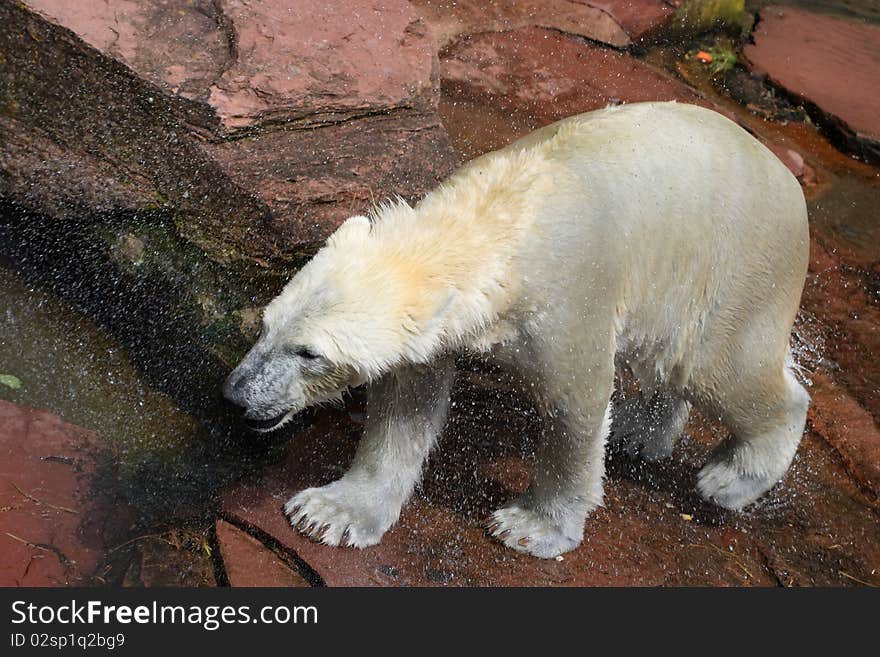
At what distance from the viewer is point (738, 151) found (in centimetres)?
342

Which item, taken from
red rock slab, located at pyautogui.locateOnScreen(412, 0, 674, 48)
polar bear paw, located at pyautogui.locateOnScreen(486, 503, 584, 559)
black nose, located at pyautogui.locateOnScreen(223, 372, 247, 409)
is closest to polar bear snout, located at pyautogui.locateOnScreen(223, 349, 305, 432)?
black nose, located at pyautogui.locateOnScreen(223, 372, 247, 409)

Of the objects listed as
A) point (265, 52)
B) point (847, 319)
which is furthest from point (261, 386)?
point (847, 319)

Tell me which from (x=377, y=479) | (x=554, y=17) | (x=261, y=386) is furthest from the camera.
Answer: (x=554, y=17)

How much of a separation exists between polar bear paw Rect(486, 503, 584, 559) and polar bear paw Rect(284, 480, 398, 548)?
1.29 ft

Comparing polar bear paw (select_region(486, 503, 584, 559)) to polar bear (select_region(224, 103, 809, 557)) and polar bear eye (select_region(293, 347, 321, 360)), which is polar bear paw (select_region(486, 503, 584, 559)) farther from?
polar bear eye (select_region(293, 347, 321, 360))

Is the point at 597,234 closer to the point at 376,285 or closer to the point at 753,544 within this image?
the point at 376,285

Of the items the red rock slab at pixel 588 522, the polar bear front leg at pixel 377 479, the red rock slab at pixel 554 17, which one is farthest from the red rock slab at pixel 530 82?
the polar bear front leg at pixel 377 479

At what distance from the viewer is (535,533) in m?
3.68

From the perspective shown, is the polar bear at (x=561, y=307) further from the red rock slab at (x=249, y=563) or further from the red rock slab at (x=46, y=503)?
the red rock slab at (x=46, y=503)

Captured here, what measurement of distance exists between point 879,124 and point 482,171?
14.5ft

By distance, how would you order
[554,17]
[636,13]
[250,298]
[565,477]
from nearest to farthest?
[565,477] → [250,298] → [554,17] → [636,13]

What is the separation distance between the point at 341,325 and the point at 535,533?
1250 millimetres

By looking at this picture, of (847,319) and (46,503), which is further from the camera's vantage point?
(847,319)

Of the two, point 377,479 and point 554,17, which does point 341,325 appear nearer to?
point 377,479
